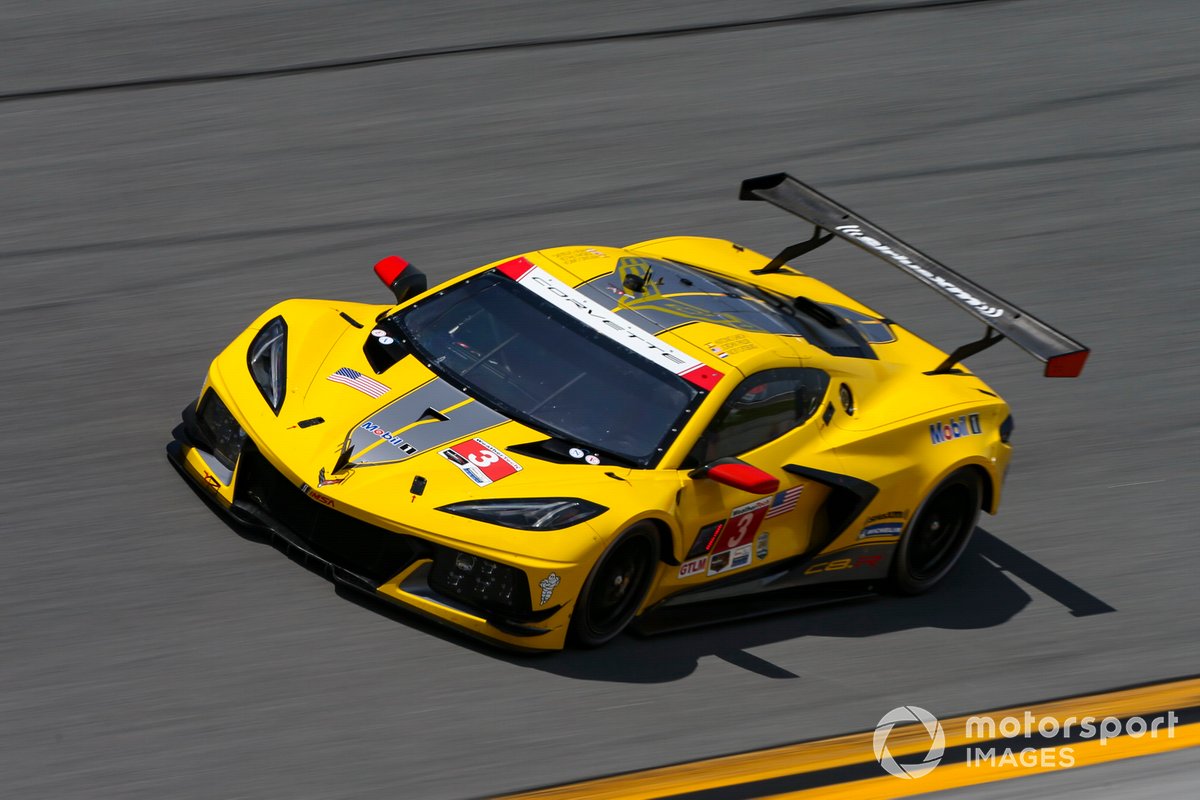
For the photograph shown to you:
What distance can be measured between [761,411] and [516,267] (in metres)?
1.31

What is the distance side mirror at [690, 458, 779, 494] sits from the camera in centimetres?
567

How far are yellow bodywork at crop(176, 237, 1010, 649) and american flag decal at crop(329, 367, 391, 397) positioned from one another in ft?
0.13

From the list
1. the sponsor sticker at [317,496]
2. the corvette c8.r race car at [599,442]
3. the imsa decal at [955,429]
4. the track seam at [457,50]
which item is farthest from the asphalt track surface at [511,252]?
the imsa decal at [955,429]

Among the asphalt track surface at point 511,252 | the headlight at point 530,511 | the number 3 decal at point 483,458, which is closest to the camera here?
the asphalt track surface at point 511,252

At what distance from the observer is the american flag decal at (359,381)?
6.11m

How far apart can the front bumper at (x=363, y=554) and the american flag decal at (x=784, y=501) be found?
114 cm

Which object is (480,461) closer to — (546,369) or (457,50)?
(546,369)

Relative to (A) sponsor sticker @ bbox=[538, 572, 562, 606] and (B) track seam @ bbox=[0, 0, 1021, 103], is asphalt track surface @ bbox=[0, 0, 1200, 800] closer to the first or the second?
(B) track seam @ bbox=[0, 0, 1021, 103]

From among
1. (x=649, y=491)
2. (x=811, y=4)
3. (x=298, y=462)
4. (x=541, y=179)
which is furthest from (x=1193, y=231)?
(x=298, y=462)

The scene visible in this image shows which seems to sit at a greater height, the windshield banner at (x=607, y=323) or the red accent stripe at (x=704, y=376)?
the windshield banner at (x=607, y=323)

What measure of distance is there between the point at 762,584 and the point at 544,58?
5848mm

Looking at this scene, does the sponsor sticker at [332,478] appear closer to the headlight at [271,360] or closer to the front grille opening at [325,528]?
the front grille opening at [325,528]

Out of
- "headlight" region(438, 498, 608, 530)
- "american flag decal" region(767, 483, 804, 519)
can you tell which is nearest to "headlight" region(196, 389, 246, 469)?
"headlight" region(438, 498, 608, 530)

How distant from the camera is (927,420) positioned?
6.76 m
